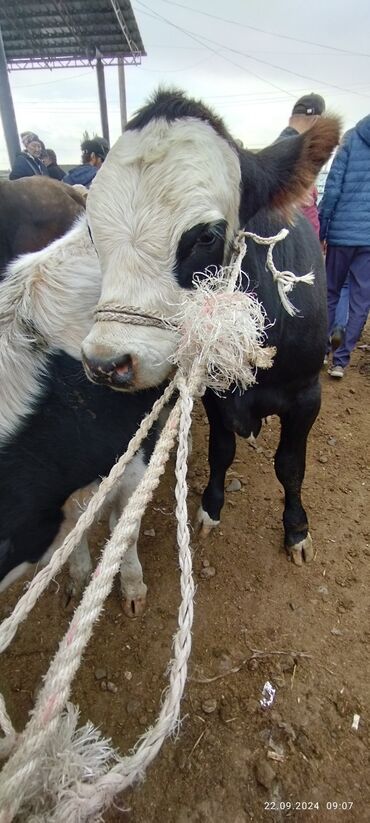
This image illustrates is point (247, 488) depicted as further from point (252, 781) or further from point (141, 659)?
point (252, 781)

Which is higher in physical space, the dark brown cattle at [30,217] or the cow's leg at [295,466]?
the dark brown cattle at [30,217]

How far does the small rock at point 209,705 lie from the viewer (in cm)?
169

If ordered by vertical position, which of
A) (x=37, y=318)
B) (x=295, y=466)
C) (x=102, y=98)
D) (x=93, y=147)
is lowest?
(x=295, y=466)

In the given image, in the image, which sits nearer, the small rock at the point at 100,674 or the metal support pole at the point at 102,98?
the small rock at the point at 100,674

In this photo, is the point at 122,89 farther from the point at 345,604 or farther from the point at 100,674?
the point at 100,674

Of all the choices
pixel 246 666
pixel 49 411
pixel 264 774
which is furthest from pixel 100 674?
pixel 49 411

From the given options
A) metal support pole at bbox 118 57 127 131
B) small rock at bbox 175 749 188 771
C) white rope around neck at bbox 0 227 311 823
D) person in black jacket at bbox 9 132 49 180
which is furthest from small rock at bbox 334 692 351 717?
metal support pole at bbox 118 57 127 131

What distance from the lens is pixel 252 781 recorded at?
1500 mm

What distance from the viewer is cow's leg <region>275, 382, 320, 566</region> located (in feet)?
6.73

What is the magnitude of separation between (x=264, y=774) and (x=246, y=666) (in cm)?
39

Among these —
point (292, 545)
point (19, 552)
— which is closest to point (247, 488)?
point (292, 545)

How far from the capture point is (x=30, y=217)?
309cm

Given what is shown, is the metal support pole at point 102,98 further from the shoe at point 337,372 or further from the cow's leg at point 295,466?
A: the cow's leg at point 295,466

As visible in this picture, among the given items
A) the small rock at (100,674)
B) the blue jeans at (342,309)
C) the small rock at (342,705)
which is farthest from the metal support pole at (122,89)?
the small rock at (342,705)
